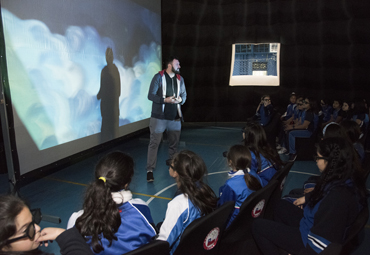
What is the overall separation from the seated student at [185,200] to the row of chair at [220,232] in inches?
7.0

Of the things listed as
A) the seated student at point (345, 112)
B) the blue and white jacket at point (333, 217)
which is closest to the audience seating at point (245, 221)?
the blue and white jacket at point (333, 217)

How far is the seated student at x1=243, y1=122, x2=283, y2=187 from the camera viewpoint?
2.62 meters

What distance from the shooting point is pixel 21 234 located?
1179mm

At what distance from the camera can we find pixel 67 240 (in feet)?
3.76

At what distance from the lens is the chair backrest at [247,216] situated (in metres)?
1.66

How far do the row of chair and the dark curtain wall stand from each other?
6567 mm

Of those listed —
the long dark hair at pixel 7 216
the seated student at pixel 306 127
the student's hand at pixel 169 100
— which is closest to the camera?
the long dark hair at pixel 7 216

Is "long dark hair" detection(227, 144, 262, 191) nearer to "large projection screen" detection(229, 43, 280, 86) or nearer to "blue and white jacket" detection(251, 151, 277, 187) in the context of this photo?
"blue and white jacket" detection(251, 151, 277, 187)

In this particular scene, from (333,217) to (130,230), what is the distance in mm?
974

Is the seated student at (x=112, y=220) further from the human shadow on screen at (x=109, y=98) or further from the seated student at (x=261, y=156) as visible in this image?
the human shadow on screen at (x=109, y=98)

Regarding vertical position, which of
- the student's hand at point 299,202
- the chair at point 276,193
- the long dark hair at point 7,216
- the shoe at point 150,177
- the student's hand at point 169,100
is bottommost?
the shoe at point 150,177

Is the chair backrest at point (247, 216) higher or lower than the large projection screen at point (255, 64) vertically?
lower

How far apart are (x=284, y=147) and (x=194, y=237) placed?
15.8ft

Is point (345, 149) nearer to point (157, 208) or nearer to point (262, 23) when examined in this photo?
point (157, 208)
